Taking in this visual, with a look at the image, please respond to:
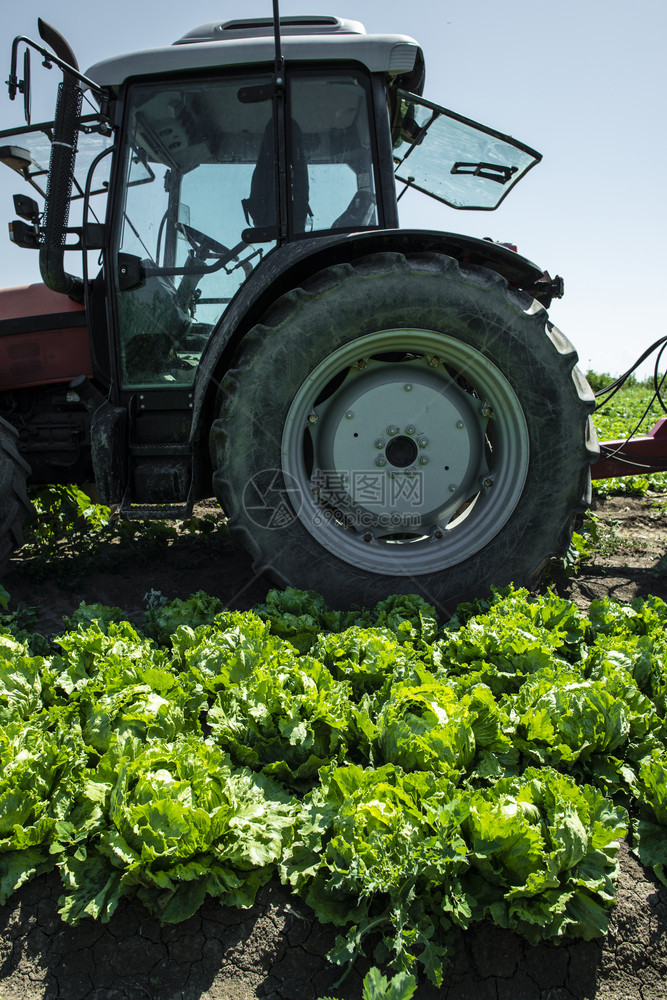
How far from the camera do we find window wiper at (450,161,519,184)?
3.61m

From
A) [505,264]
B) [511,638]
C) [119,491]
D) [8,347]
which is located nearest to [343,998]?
[511,638]

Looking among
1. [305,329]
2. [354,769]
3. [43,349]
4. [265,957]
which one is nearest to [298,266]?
[305,329]

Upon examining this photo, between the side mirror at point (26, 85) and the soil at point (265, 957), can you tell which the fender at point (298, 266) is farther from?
the soil at point (265, 957)

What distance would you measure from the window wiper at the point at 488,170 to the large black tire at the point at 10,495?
2.74 meters

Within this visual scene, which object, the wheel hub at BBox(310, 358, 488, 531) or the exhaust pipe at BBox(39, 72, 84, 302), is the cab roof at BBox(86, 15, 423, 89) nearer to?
the exhaust pipe at BBox(39, 72, 84, 302)

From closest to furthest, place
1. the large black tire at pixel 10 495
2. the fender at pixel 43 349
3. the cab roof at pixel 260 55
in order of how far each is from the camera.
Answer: the cab roof at pixel 260 55 < the large black tire at pixel 10 495 < the fender at pixel 43 349

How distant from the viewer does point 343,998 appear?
49.5 inches

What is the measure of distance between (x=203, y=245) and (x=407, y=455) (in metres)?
1.32

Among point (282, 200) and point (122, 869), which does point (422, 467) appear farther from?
point (122, 869)

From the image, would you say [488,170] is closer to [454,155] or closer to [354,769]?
[454,155]

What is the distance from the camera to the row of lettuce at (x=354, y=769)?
139 cm

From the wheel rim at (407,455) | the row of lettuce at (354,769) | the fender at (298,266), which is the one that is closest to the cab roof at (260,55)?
the fender at (298,266)

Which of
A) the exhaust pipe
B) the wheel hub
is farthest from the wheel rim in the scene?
the exhaust pipe

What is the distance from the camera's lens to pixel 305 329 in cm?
255
